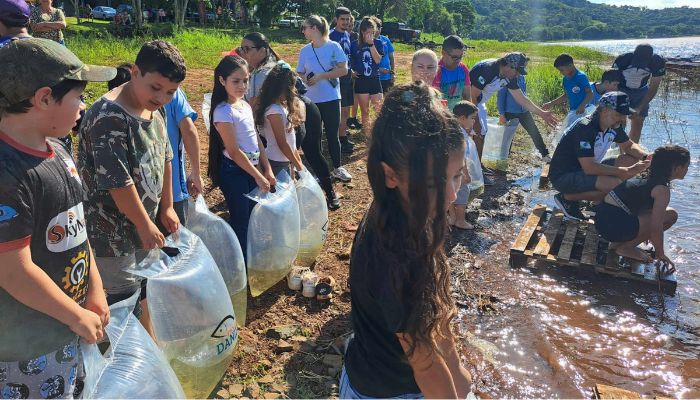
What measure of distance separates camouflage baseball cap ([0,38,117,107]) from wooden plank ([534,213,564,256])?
3.72m

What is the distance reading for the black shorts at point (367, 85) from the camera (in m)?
6.76

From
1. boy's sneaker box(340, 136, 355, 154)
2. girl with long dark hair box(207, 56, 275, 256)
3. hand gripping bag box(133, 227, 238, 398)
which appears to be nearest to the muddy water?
hand gripping bag box(133, 227, 238, 398)

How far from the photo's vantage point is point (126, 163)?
205 centimetres

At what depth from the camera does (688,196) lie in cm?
620

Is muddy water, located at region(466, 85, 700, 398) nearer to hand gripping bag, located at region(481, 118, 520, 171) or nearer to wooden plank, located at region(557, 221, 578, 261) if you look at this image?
wooden plank, located at region(557, 221, 578, 261)

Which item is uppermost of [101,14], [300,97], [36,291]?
[101,14]

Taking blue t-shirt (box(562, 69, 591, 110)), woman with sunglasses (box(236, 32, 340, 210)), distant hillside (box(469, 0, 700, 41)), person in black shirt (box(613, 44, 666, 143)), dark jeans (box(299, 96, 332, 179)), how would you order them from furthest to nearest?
1. distant hillside (box(469, 0, 700, 41))
2. person in black shirt (box(613, 44, 666, 143))
3. blue t-shirt (box(562, 69, 591, 110))
4. dark jeans (box(299, 96, 332, 179))
5. woman with sunglasses (box(236, 32, 340, 210))

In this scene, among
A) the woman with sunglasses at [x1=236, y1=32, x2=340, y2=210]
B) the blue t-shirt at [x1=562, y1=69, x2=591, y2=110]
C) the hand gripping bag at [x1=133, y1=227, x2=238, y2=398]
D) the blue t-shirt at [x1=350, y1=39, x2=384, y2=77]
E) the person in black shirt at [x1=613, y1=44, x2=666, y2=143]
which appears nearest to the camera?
the hand gripping bag at [x1=133, y1=227, x2=238, y2=398]

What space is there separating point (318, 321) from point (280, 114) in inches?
59.8

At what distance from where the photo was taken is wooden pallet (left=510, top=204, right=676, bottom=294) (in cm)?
389

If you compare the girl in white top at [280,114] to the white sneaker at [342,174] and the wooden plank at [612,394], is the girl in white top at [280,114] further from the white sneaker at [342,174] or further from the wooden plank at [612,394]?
the wooden plank at [612,394]

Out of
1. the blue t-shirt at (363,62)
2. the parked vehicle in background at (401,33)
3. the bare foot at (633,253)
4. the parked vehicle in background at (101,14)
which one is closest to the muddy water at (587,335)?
the bare foot at (633,253)

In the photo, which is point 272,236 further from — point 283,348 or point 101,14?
point 101,14

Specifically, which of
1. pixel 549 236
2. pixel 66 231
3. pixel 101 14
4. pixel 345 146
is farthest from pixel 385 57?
pixel 101 14
